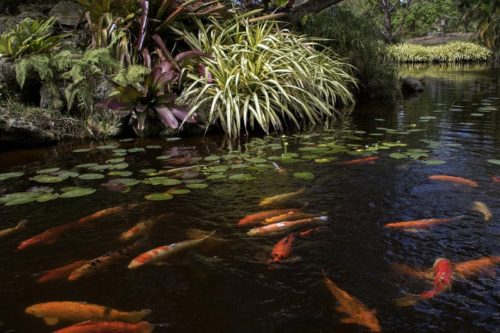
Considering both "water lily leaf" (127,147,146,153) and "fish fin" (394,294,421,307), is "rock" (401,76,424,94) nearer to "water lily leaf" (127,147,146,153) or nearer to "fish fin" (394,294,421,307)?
"water lily leaf" (127,147,146,153)

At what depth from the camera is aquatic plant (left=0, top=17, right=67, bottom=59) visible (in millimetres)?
5453

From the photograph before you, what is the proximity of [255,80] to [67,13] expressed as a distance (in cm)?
378

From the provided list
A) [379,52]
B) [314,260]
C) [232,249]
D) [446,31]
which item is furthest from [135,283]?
[446,31]

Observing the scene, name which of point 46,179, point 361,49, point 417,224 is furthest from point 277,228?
point 361,49

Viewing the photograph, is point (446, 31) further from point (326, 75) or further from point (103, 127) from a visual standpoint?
point (103, 127)

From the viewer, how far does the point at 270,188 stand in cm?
338

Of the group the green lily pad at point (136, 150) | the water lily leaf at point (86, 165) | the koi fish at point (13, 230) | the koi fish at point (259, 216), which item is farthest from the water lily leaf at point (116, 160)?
the koi fish at point (259, 216)

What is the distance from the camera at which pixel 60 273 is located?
7.13 ft

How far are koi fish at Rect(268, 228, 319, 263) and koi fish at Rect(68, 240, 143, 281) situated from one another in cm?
78

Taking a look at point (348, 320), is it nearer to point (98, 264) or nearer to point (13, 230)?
point (98, 264)

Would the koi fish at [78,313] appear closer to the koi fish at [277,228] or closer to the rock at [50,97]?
the koi fish at [277,228]

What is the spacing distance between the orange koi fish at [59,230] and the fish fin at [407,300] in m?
1.88

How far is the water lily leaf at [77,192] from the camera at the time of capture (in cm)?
325

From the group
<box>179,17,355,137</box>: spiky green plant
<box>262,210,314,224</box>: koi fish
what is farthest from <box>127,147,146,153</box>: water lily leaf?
<box>262,210,314,224</box>: koi fish
